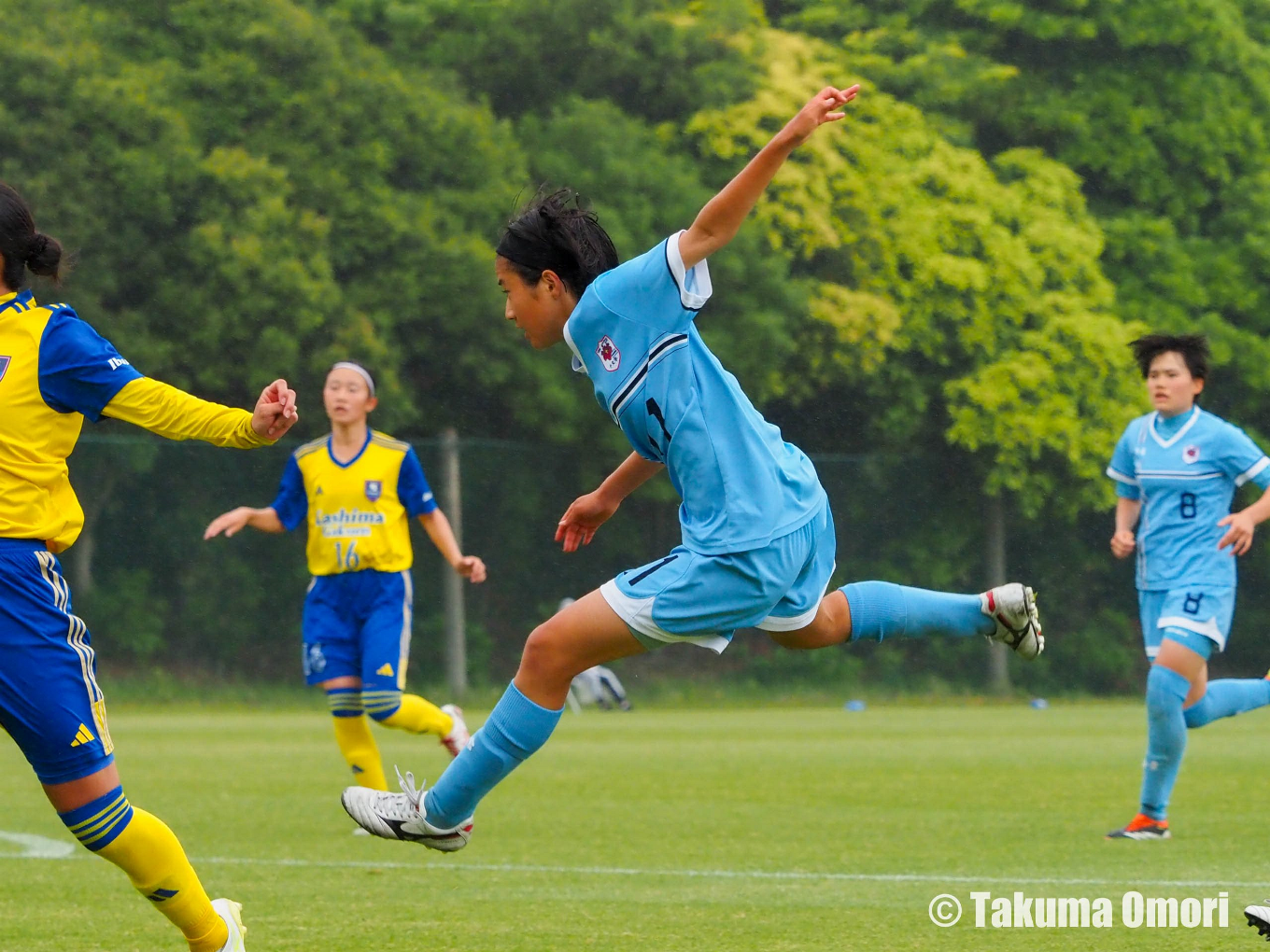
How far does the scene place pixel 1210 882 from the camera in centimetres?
636

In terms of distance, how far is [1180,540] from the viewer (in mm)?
8398

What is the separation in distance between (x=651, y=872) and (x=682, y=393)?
2.86m

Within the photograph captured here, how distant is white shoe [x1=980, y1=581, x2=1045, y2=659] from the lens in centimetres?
514

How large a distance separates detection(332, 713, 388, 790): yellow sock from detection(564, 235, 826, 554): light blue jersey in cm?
466

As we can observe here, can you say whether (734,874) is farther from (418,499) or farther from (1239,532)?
(418,499)

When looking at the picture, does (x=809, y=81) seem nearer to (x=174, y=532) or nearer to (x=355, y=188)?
(x=355, y=188)

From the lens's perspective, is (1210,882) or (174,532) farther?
(174,532)

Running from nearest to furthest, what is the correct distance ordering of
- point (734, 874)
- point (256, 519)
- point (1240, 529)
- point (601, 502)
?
point (601, 502) < point (734, 874) < point (1240, 529) < point (256, 519)

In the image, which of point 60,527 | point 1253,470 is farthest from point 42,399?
point 1253,470

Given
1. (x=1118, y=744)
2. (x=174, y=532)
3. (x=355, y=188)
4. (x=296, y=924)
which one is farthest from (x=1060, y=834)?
(x=355, y=188)

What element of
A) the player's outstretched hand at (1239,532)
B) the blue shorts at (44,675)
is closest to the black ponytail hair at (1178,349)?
the player's outstretched hand at (1239,532)

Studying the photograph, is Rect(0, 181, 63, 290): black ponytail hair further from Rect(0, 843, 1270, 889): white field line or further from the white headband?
the white headband

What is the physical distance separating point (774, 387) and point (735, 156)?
3458 millimetres

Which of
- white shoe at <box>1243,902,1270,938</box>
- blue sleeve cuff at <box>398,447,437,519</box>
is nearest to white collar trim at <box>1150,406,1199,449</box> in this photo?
blue sleeve cuff at <box>398,447,437,519</box>
